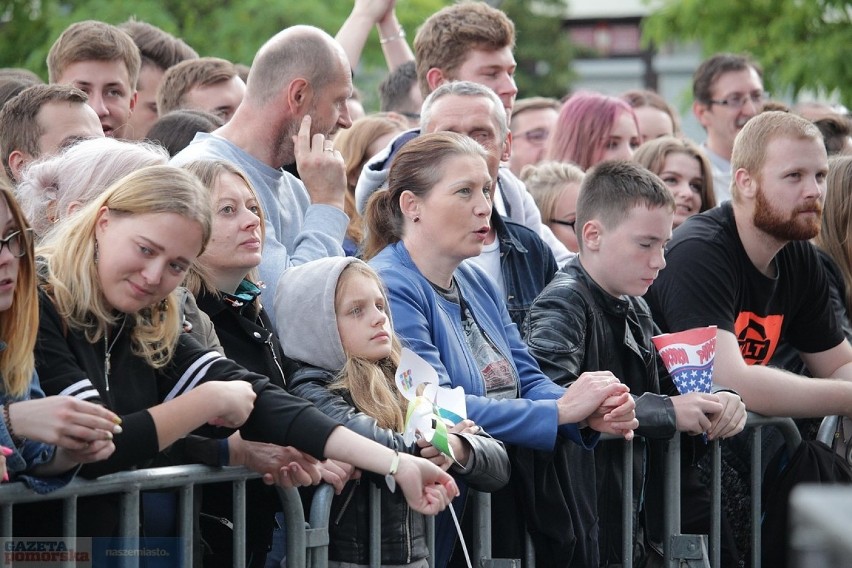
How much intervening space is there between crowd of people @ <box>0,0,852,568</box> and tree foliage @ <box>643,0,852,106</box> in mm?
8888

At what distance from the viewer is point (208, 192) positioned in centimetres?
400

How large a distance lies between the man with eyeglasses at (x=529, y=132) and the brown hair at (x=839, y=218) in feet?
7.97

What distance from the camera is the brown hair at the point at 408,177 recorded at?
4641mm

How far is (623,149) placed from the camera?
7594 millimetres

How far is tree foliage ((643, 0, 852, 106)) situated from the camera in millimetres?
14641

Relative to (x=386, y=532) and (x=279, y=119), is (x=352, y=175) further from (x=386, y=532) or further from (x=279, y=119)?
(x=386, y=532)

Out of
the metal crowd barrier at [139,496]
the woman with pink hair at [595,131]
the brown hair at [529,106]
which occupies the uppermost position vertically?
the brown hair at [529,106]

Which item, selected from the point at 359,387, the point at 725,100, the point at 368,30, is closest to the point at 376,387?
the point at 359,387

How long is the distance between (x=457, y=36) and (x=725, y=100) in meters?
2.74

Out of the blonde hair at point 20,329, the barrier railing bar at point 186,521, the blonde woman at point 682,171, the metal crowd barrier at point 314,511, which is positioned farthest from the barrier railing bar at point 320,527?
the blonde woman at point 682,171

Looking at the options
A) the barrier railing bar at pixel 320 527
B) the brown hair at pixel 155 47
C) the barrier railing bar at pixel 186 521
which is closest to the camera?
the barrier railing bar at pixel 186 521

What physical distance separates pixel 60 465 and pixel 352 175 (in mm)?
3388

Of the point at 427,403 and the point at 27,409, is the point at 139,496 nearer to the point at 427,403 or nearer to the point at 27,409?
the point at 27,409

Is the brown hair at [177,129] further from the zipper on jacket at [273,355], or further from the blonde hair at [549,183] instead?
the blonde hair at [549,183]
